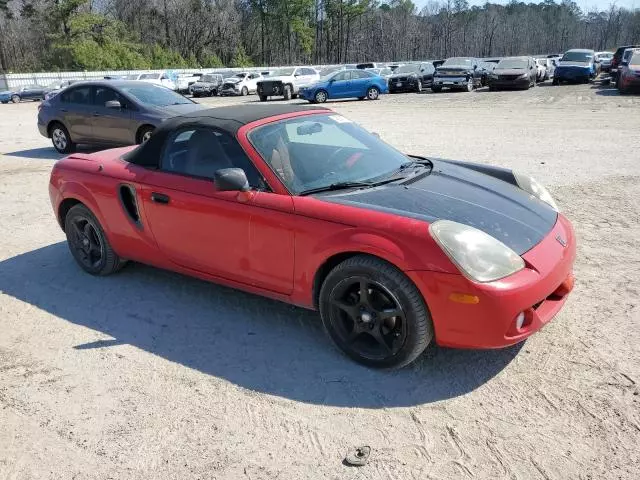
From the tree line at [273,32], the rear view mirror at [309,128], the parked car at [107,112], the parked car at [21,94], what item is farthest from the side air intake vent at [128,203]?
the tree line at [273,32]

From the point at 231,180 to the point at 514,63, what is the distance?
27.6m

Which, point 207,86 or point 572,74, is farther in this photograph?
point 207,86

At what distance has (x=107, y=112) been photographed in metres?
10.8

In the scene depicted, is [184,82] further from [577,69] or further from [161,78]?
[577,69]

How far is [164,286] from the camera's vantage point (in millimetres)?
4730

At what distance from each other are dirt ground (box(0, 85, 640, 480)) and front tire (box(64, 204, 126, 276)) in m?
0.12

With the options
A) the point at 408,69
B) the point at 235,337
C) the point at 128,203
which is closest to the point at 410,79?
the point at 408,69

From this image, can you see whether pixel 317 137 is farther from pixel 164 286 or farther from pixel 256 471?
pixel 256 471

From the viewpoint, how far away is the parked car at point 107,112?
34.3 feet

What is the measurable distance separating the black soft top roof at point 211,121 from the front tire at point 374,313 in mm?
1453

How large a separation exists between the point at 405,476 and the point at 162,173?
2859mm

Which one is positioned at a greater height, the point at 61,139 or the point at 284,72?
the point at 284,72

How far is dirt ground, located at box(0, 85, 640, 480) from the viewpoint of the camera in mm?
2654

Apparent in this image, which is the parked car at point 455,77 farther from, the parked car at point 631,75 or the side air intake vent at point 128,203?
the side air intake vent at point 128,203
